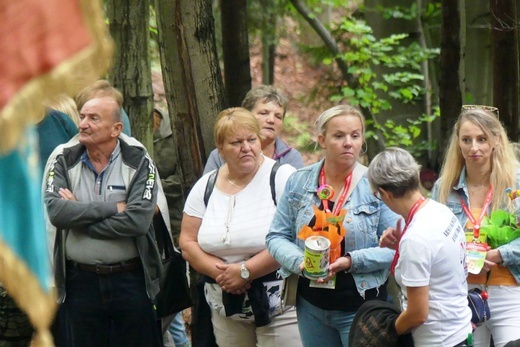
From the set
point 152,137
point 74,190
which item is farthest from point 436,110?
point 74,190

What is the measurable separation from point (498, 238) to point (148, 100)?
3733mm

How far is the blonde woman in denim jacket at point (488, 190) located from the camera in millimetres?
5395

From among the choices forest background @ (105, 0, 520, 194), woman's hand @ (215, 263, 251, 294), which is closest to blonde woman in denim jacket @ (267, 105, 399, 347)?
woman's hand @ (215, 263, 251, 294)

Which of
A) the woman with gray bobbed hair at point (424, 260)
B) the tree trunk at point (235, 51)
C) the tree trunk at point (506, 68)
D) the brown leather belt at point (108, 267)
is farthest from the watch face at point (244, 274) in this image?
the tree trunk at point (235, 51)

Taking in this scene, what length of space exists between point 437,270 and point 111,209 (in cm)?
235

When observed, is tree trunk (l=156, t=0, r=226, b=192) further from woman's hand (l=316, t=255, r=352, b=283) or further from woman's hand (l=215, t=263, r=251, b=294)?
woman's hand (l=316, t=255, r=352, b=283)

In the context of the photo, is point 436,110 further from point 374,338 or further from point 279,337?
point 374,338

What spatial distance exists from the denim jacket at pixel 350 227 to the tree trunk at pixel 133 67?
267 cm

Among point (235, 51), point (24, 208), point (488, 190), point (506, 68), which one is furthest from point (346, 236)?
point (235, 51)

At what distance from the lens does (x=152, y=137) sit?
26.6 ft

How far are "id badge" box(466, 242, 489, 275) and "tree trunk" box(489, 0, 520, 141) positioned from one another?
3418 millimetres

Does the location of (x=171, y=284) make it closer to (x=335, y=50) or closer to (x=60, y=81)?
(x=60, y=81)

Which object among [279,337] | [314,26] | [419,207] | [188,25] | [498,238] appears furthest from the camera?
[314,26]

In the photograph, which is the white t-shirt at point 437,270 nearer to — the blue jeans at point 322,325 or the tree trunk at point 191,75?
the blue jeans at point 322,325
